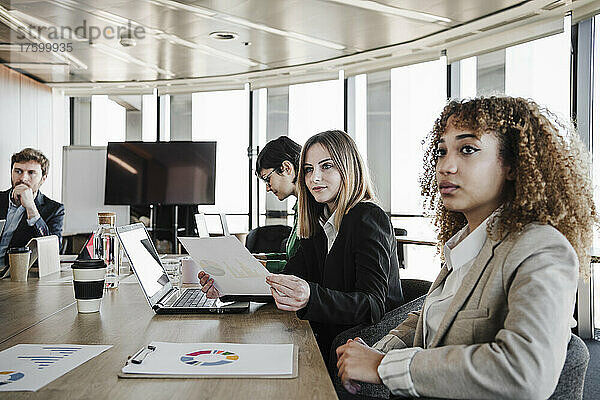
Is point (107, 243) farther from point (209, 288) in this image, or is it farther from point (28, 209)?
point (28, 209)

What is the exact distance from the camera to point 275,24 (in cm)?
539

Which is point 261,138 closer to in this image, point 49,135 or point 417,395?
point 49,135

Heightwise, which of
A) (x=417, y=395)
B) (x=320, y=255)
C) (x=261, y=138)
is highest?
(x=261, y=138)

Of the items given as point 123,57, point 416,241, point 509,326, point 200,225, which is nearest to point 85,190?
point 123,57

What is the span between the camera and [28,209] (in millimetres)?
4402

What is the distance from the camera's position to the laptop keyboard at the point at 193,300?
6.80 ft

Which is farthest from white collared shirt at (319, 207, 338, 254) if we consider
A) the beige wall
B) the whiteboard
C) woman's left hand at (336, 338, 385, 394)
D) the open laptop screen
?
the whiteboard

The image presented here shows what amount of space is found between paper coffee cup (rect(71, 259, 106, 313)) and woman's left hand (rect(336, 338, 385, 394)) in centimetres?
97

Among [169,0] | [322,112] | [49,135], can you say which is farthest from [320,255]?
[49,135]

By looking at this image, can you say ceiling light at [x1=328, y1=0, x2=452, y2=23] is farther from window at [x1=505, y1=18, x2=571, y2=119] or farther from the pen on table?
the pen on table

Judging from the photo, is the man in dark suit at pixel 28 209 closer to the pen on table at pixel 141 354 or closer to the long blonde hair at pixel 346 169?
the long blonde hair at pixel 346 169

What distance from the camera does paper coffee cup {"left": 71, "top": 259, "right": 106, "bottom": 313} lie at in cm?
196

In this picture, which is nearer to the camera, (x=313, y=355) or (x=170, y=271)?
(x=313, y=355)

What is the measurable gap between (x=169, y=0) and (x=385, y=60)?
8.95ft
